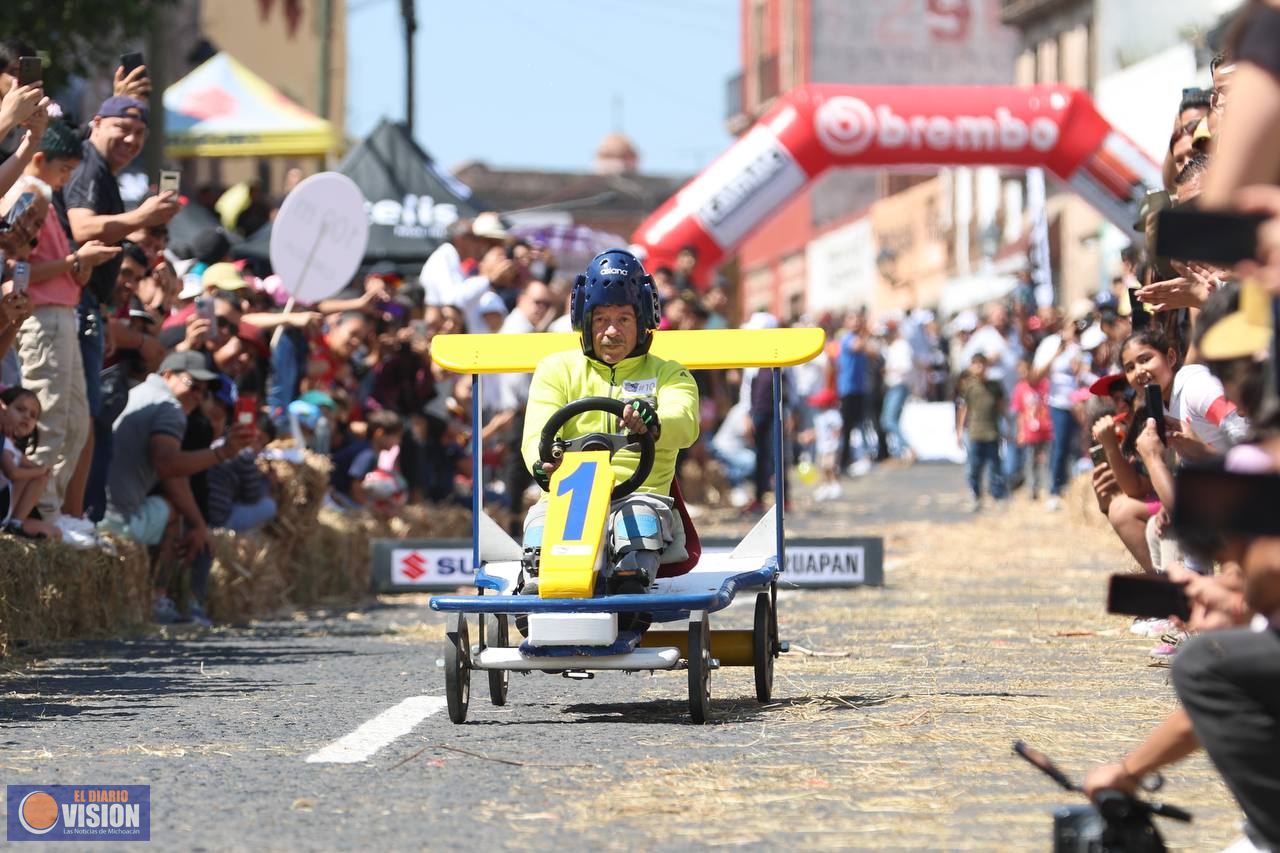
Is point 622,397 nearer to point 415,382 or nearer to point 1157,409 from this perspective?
point 1157,409

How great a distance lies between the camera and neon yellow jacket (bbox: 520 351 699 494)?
913 cm

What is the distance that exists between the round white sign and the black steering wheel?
272 inches

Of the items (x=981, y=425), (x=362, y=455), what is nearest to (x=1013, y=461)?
(x=981, y=425)

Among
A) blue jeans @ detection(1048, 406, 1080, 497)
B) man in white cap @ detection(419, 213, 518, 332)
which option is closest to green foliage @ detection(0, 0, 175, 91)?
man in white cap @ detection(419, 213, 518, 332)

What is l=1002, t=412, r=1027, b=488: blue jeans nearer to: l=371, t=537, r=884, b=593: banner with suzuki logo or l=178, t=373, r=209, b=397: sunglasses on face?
l=371, t=537, r=884, b=593: banner with suzuki logo

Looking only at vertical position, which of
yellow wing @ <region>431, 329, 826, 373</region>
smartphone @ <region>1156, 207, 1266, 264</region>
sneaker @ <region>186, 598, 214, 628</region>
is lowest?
sneaker @ <region>186, 598, 214, 628</region>

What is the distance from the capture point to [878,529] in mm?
21719

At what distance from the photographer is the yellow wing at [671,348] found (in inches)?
368

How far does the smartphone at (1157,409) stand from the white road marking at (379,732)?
3058mm

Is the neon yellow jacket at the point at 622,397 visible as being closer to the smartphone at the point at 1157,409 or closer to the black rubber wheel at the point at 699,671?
the black rubber wheel at the point at 699,671

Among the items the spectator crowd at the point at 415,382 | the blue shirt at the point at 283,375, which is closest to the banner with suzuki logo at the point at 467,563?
the spectator crowd at the point at 415,382

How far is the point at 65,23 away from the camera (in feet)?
76.0

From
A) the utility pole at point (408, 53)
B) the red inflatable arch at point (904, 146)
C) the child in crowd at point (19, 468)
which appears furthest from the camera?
the utility pole at point (408, 53)

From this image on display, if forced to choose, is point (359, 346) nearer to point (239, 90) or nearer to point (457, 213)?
point (457, 213)
